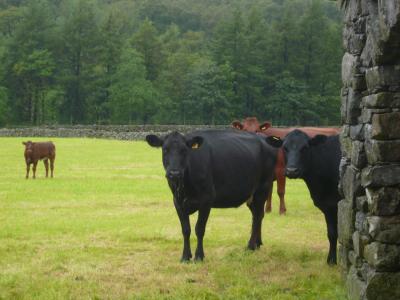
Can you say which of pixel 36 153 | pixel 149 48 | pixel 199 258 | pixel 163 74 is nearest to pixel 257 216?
pixel 199 258

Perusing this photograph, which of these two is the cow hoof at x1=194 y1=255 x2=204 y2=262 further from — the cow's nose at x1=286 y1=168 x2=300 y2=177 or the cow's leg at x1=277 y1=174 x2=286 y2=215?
the cow's leg at x1=277 y1=174 x2=286 y2=215

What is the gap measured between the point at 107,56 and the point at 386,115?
75958mm

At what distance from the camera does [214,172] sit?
10.3 meters

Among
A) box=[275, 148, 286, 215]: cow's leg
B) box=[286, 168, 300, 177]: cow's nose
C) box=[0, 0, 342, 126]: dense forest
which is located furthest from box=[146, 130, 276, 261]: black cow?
box=[0, 0, 342, 126]: dense forest

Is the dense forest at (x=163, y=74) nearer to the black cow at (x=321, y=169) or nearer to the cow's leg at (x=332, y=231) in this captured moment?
the black cow at (x=321, y=169)

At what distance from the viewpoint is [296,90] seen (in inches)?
2963

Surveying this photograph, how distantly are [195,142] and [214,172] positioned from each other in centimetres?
81

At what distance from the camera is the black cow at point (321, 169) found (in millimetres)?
9289

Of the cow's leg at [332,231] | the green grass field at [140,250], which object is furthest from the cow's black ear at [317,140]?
the green grass field at [140,250]

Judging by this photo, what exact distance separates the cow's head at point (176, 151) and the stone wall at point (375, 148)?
2.96m

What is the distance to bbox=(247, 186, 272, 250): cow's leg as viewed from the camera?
10.7 m

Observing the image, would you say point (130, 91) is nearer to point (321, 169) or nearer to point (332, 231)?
point (321, 169)

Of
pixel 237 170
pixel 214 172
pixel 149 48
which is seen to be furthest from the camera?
pixel 149 48

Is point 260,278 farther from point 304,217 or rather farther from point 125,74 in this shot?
point 125,74
